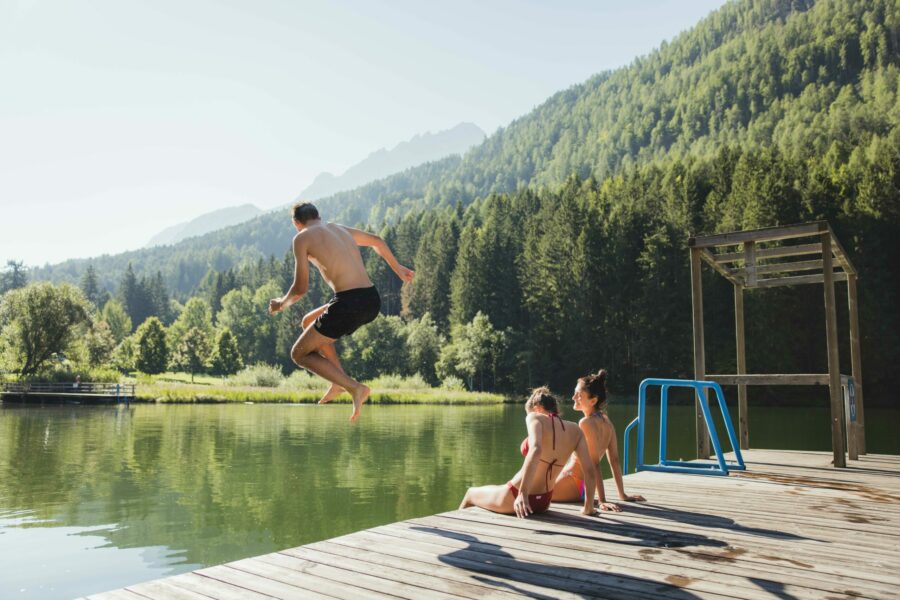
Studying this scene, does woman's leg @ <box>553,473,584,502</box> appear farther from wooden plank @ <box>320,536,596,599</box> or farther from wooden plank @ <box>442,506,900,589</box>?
wooden plank @ <box>320,536,596,599</box>

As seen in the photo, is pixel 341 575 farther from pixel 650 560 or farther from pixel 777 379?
pixel 777 379

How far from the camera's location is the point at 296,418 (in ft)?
107

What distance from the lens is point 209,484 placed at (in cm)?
1377

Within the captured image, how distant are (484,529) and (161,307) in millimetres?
130160

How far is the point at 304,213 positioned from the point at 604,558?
297 centimetres

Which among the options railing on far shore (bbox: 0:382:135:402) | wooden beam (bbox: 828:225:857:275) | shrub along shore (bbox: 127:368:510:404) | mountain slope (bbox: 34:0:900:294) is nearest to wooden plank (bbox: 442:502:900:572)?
wooden beam (bbox: 828:225:857:275)

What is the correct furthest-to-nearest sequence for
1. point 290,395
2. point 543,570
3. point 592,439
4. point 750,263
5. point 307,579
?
point 290,395, point 750,263, point 592,439, point 543,570, point 307,579

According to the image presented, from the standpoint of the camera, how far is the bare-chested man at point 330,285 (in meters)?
4.79

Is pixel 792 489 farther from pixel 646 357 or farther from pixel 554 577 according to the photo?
pixel 646 357

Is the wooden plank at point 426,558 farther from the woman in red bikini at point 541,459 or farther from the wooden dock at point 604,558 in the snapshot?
the woman in red bikini at point 541,459

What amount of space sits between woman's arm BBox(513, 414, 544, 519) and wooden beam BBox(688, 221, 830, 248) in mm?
4369

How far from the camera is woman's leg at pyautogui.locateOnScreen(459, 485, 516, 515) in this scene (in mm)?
5238

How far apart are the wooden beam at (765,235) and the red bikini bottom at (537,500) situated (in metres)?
4.40

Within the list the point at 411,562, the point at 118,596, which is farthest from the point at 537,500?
the point at 118,596
